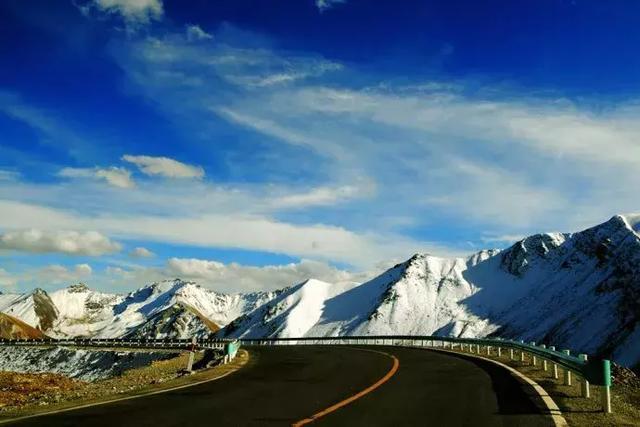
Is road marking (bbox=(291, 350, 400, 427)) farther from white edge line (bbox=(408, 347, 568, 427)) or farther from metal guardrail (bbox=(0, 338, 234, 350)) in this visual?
metal guardrail (bbox=(0, 338, 234, 350))

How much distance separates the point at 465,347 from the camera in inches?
1752

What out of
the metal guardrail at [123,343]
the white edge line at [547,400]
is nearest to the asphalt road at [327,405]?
the white edge line at [547,400]

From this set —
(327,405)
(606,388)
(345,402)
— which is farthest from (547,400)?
(327,405)

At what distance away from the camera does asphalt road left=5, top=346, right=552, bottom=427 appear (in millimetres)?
10414

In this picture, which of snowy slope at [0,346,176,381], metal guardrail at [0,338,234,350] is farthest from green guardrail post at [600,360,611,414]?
snowy slope at [0,346,176,381]

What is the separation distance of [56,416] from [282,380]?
812 cm

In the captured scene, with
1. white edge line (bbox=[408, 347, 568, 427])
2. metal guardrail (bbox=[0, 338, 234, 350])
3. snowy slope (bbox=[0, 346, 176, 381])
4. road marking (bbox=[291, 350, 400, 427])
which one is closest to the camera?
road marking (bbox=[291, 350, 400, 427])

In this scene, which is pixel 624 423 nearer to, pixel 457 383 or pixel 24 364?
pixel 457 383

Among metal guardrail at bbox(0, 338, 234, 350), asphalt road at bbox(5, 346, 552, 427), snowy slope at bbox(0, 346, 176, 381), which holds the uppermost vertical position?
metal guardrail at bbox(0, 338, 234, 350)

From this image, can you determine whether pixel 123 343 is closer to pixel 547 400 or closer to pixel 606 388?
pixel 547 400

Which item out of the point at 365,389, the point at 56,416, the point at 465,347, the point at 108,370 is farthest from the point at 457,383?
the point at 108,370

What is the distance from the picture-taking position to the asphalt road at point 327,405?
34.2 ft

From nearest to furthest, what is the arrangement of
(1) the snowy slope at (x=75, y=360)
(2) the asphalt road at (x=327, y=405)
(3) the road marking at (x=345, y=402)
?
(3) the road marking at (x=345, y=402) < (2) the asphalt road at (x=327, y=405) < (1) the snowy slope at (x=75, y=360)

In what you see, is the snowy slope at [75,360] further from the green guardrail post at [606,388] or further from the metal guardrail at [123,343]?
the green guardrail post at [606,388]
